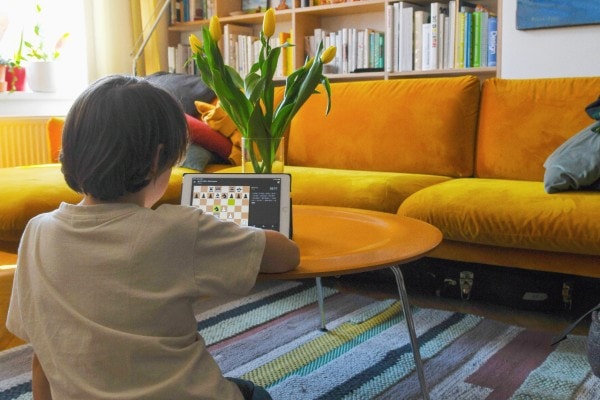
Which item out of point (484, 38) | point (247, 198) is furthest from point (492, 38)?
point (247, 198)

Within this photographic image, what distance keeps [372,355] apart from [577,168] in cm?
91

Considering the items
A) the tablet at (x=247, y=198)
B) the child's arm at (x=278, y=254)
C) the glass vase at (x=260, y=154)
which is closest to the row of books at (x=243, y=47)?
the glass vase at (x=260, y=154)

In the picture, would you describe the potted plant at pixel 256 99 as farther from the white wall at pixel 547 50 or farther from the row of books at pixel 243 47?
Result: the row of books at pixel 243 47

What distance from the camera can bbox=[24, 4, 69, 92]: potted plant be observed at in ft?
12.4

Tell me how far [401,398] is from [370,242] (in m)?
0.45

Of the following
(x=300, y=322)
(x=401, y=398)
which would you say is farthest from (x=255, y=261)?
(x=300, y=322)

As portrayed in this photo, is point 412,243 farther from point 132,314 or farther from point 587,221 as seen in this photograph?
point 587,221

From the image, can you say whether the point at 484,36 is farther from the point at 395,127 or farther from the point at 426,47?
the point at 395,127

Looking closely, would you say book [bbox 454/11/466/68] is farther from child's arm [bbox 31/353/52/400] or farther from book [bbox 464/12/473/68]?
child's arm [bbox 31/353/52/400]

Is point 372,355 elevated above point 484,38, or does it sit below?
below

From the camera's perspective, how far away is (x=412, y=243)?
4.43 ft

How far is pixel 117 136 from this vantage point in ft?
2.72

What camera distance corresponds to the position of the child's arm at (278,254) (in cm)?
99

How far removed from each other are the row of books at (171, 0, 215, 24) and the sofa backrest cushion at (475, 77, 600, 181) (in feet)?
7.03
